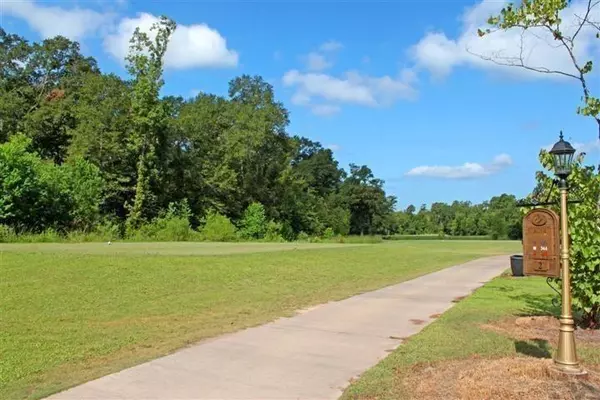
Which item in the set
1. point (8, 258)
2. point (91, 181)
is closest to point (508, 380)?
point (8, 258)

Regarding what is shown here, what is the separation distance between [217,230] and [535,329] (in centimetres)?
4183

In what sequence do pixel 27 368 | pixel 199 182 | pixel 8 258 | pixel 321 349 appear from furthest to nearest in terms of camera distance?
pixel 199 182
pixel 8 258
pixel 321 349
pixel 27 368

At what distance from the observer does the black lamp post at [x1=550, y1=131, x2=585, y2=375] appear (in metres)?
4.96

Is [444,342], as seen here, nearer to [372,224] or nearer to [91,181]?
[91,181]

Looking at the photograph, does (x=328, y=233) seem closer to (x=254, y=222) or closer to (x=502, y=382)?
(x=254, y=222)

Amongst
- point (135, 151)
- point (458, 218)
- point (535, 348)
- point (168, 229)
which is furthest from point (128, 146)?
point (458, 218)

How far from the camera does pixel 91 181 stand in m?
39.6

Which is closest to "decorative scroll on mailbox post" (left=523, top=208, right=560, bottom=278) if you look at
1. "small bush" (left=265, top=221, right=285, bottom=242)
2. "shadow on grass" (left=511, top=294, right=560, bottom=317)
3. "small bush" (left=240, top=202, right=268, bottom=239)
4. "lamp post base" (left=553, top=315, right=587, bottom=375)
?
"lamp post base" (left=553, top=315, right=587, bottom=375)

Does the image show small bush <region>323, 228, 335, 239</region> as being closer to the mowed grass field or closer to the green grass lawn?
the mowed grass field

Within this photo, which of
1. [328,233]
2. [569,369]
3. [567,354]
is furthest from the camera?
[328,233]

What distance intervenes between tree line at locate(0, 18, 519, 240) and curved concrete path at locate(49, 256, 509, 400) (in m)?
28.3

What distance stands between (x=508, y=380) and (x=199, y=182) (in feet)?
166

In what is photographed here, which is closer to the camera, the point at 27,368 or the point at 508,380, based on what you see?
the point at 508,380

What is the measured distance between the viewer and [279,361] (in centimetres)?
608
